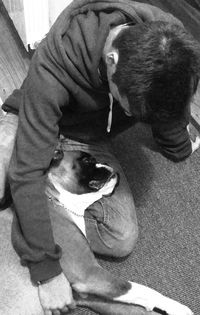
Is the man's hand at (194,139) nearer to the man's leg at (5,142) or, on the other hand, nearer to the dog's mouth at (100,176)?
the dog's mouth at (100,176)

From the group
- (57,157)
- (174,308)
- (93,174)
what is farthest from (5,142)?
(174,308)

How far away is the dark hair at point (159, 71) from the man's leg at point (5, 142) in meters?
0.39

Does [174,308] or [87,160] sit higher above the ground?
[87,160]

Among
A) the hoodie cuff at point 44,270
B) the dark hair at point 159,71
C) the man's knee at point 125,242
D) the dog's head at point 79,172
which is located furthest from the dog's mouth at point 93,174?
the dark hair at point 159,71

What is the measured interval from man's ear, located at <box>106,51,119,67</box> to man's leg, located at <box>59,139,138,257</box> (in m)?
0.35

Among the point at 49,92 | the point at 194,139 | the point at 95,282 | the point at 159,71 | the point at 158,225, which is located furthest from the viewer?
the point at 194,139

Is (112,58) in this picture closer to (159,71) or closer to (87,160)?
(159,71)

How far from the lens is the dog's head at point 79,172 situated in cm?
113

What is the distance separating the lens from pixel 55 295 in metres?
0.95

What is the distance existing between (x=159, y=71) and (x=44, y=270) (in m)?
0.50

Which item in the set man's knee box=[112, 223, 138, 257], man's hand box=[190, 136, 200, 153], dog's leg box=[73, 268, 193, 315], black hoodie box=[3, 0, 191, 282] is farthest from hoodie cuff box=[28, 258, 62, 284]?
man's hand box=[190, 136, 200, 153]

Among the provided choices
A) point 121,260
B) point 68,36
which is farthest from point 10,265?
point 68,36

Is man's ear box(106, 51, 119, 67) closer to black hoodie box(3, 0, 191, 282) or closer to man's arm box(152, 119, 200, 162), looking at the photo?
black hoodie box(3, 0, 191, 282)

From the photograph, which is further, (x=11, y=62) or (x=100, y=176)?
(x=11, y=62)
